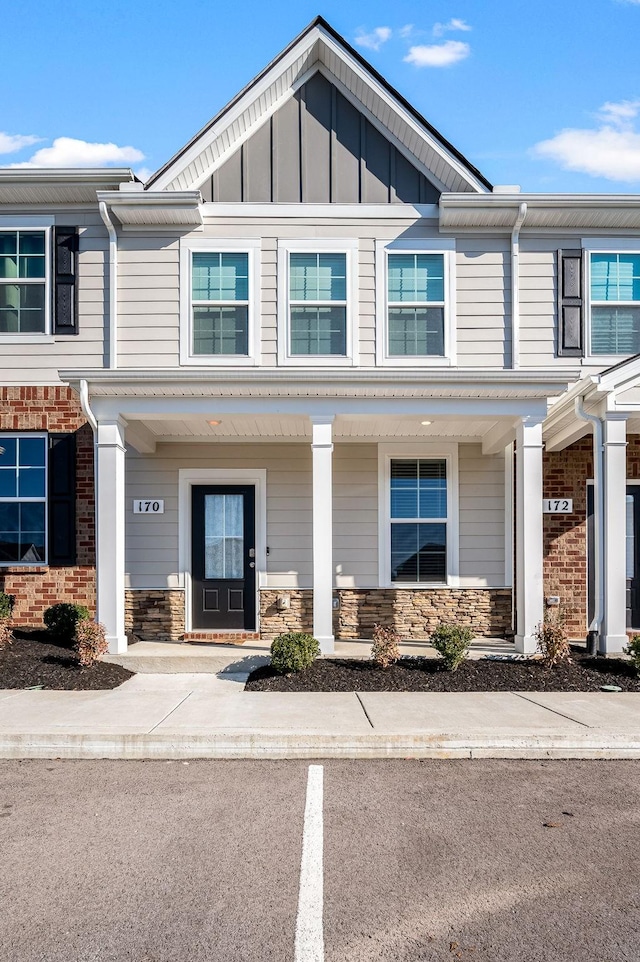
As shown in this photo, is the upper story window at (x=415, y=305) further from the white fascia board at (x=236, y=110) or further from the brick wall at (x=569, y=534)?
the white fascia board at (x=236, y=110)

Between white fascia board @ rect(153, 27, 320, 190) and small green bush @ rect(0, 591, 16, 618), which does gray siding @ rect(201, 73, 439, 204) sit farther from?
small green bush @ rect(0, 591, 16, 618)

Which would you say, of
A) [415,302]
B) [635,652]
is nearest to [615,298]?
[415,302]

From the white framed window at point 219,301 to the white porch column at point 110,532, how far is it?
5.93 ft

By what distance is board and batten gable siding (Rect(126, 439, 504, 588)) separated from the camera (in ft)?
31.9

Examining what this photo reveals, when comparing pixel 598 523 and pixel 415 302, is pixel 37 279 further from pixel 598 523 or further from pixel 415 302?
pixel 598 523

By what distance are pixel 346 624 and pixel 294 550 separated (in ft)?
4.23

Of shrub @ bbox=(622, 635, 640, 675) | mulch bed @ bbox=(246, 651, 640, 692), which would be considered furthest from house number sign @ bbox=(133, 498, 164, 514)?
shrub @ bbox=(622, 635, 640, 675)

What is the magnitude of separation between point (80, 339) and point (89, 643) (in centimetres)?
433

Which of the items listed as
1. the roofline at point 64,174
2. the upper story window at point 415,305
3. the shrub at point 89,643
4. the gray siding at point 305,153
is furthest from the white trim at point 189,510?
the roofline at point 64,174

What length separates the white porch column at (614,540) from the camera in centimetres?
809

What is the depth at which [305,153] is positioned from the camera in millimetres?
9414

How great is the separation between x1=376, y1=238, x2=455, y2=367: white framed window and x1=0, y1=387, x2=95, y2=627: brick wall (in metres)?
4.35

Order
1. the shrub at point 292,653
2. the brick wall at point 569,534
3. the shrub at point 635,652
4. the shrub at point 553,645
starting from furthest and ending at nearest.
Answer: the brick wall at point 569,534 < the shrub at point 553,645 < the shrub at point 635,652 < the shrub at point 292,653

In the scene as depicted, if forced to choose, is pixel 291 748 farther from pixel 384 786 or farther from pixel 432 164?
pixel 432 164
